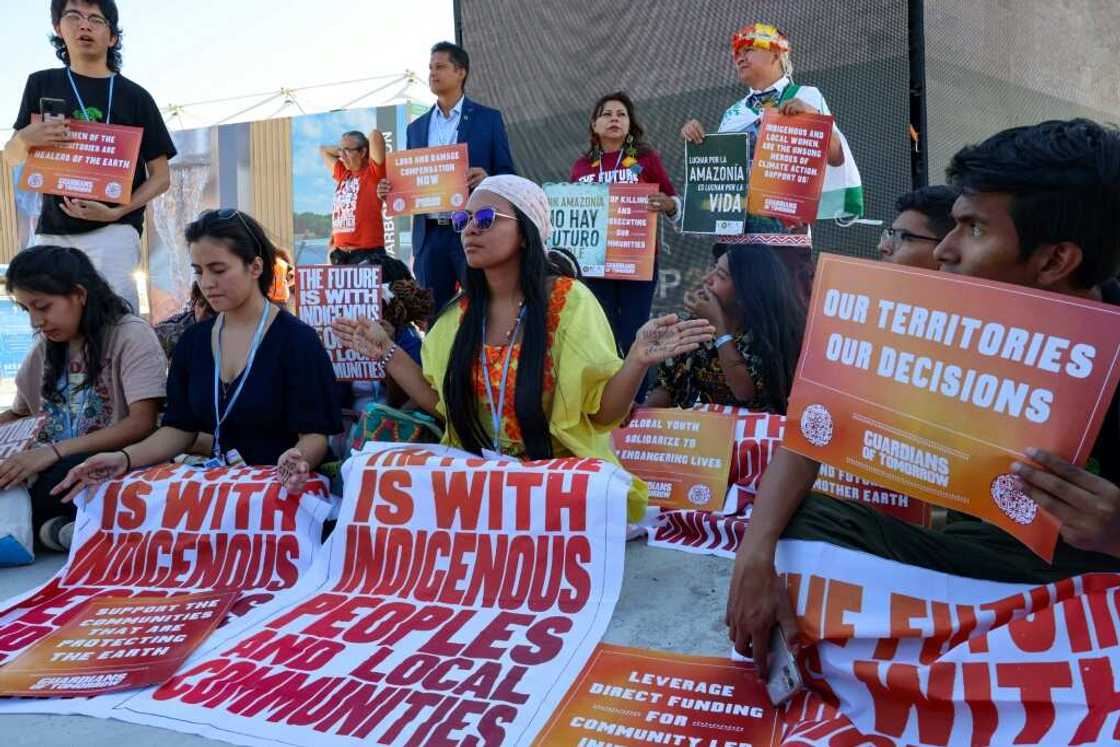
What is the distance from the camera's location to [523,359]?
9.51 feet

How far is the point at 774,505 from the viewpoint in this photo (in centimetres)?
168

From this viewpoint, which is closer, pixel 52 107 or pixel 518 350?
pixel 518 350

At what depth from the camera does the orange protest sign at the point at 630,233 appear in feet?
15.0

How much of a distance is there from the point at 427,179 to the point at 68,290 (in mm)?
1893

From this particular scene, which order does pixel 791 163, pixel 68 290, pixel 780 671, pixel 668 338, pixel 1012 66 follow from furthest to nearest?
pixel 1012 66 → pixel 791 163 → pixel 68 290 → pixel 668 338 → pixel 780 671

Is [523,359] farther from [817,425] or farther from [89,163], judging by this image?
[89,163]

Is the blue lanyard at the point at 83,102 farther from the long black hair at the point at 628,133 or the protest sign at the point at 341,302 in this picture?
the long black hair at the point at 628,133

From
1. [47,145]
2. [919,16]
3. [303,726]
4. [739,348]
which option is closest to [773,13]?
[919,16]

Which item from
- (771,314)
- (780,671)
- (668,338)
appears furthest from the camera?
(771,314)

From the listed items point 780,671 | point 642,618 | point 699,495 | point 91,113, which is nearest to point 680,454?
point 699,495

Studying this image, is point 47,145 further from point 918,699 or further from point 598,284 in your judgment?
point 918,699

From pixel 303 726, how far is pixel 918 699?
3.78ft

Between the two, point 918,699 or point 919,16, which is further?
point 919,16

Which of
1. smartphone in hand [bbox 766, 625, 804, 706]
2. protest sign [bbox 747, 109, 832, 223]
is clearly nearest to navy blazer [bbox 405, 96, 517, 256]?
→ protest sign [bbox 747, 109, 832, 223]
